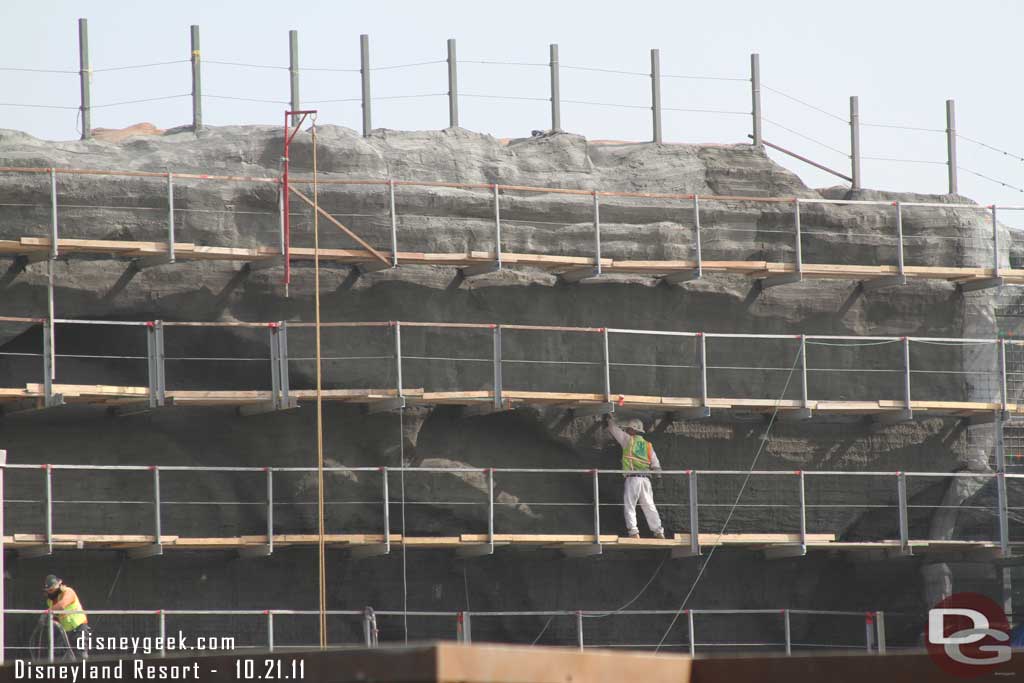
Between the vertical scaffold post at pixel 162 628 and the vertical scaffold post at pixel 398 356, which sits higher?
the vertical scaffold post at pixel 398 356

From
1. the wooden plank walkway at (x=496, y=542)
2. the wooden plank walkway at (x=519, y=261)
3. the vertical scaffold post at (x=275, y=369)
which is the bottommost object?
the wooden plank walkway at (x=496, y=542)

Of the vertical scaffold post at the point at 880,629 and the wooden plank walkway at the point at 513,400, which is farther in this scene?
the vertical scaffold post at the point at 880,629

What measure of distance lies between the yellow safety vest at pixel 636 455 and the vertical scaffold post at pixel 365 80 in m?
3.59

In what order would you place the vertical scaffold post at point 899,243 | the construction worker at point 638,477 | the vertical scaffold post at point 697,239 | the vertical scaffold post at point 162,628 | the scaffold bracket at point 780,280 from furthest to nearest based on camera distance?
the vertical scaffold post at point 899,243, the scaffold bracket at point 780,280, the vertical scaffold post at point 697,239, the construction worker at point 638,477, the vertical scaffold post at point 162,628

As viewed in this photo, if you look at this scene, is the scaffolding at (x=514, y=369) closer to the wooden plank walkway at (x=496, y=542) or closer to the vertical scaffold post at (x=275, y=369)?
the vertical scaffold post at (x=275, y=369)

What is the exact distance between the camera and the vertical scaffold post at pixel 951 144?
17.7 meters

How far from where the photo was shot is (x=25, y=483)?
14.3m

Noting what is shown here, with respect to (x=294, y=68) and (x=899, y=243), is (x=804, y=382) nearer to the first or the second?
(x=899, y=243)

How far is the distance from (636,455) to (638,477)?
18cm

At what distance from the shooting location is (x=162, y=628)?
13953 millimetres

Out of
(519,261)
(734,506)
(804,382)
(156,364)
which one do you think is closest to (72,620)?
(156,364)

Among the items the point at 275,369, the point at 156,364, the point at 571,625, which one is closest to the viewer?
the point at 156,364

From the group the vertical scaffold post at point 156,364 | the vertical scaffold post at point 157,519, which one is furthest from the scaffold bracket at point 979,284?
the vertical scaffold post at point 157,519

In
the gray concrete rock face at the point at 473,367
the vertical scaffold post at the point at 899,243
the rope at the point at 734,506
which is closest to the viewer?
the gray concrete rock face at the point at 473,367
